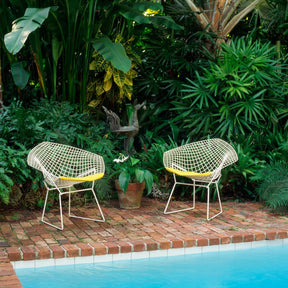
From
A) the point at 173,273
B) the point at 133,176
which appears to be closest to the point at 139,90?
the point at 133,176

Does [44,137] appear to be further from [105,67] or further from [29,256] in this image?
[29,256]

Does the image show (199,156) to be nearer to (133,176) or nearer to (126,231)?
(133,176)

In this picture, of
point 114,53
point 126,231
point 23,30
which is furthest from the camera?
point 114,53

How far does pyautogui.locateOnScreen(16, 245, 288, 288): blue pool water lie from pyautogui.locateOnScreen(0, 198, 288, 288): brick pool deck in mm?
137

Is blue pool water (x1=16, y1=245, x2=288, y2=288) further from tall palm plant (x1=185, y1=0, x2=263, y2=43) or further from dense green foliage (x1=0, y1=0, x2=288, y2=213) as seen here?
tall palm plant (x1=185, y1=0, x2=263, y2=43)

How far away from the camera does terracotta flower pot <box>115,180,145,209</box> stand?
19.8ft

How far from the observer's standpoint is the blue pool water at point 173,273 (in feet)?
13.4

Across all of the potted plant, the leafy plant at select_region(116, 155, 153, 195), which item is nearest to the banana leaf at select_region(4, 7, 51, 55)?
the potted plant

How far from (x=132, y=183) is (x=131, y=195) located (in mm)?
166

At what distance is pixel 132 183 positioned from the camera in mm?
6016

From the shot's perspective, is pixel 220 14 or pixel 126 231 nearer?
pixel 126 231

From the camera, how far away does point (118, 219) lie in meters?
5.61

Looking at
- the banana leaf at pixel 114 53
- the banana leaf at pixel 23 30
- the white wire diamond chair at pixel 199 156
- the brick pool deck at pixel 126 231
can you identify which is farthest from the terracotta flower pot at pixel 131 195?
the banana leaf at pixel 23 30

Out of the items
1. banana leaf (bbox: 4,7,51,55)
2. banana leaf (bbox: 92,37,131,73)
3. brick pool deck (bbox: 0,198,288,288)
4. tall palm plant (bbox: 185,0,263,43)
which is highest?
tall palm plant (bbox: 185,0,263,43)
